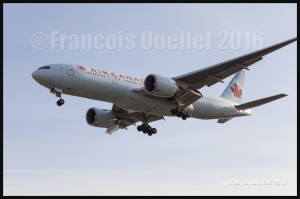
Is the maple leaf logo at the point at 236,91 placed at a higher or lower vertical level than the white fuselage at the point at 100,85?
higher

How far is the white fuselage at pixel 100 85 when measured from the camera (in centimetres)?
3609

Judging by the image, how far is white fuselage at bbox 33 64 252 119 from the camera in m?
36.1

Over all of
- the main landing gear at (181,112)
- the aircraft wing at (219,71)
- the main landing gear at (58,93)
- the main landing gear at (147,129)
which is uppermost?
the aircraft wing at (219,71)

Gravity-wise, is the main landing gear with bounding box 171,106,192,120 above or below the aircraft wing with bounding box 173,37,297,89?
below

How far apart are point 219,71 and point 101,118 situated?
11.7 metres

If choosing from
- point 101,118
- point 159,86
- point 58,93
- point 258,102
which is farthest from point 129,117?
point 258,102

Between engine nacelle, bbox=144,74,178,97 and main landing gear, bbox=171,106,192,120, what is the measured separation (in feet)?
6.61

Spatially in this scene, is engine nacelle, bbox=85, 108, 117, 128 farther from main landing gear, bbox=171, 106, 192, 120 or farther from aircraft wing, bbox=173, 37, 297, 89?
aircraft wing, bbox=173, 37, 297, 89

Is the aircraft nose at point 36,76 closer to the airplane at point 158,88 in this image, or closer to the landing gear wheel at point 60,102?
the airplane at point 158,88

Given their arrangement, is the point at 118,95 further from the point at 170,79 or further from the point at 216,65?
the point at 216,65

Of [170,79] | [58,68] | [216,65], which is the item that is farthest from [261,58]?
[58,68]

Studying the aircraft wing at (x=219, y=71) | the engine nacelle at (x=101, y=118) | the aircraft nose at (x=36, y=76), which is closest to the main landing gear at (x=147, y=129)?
the engine nacelle at (x=101, y=118)

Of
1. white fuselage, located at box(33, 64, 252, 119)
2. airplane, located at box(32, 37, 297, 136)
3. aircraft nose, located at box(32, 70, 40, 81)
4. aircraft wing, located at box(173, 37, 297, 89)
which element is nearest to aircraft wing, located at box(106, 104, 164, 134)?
airplane, located at box(32, 37, 297, 136)

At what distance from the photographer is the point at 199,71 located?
37875mm
